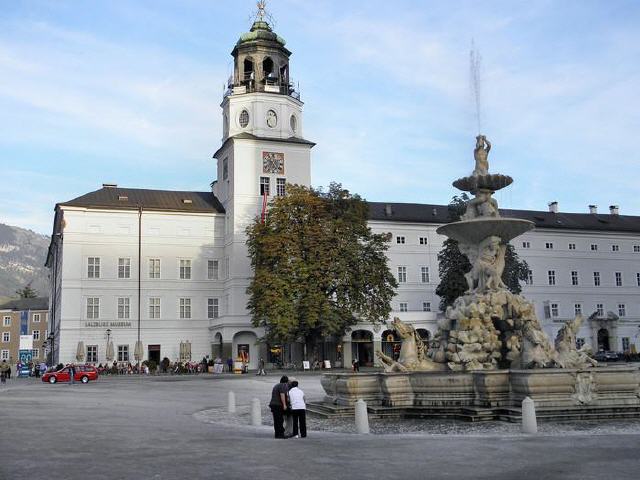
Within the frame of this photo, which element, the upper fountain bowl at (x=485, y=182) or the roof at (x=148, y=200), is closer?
the upper fountain bowl at (x=485, y=182)

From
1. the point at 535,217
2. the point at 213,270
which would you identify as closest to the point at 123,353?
the point at 213,270

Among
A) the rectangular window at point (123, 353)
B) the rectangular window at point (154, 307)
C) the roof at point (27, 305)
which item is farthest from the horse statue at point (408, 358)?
the roof at point (27, 305)

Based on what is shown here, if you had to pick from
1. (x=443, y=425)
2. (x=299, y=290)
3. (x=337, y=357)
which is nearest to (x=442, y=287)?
(x=337, y=357)

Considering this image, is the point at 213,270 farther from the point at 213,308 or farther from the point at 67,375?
the point at 67,375

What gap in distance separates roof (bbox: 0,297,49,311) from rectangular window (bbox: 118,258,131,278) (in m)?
61.2

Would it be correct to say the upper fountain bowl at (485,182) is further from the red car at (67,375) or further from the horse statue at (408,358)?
the red car at (67,375)

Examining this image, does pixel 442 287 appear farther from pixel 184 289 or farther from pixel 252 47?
pixel 252 47

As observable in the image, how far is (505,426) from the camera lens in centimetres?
1518

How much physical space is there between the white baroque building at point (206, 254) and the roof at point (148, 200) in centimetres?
10

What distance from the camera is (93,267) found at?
2464 inches

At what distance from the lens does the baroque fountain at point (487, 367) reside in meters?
16.4

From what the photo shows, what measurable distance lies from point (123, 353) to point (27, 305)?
65.9 m

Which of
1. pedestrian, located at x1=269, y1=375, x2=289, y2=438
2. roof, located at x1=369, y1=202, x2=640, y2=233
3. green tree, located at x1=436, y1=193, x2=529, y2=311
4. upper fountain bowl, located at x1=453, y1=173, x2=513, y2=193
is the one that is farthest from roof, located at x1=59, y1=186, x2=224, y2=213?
pedestrian, located at x1=269, y1=375, x2=289, y2=438

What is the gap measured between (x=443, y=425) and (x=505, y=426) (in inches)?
53.5
